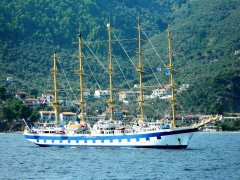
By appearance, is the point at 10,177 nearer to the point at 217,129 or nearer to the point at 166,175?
the point at 166,175

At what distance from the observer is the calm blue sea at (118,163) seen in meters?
73.6

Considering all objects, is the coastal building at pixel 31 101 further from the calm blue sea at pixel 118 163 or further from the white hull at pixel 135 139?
the calm blue sea at pixel 118 163

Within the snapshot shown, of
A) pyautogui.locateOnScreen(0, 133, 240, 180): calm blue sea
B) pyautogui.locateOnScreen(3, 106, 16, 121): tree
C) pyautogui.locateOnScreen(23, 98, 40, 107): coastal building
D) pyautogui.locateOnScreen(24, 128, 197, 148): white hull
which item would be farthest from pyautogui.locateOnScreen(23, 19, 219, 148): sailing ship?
pyautogui.locateOnScreen(23, 98, 40, 107): coastal building

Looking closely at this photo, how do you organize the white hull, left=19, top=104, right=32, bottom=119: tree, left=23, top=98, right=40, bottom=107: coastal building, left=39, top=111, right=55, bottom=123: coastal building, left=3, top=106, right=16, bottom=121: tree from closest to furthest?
the white hull
left=19, top=104, right=32, bottom=119: tree
left=3, top=106, right=16, bottom=121: tree
left=39, top=111, right=55, bottom=123: coastal building
left=23, top=98, right=40, bottom=107: coastal building

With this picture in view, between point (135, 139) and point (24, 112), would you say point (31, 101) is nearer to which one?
point (24, 112)

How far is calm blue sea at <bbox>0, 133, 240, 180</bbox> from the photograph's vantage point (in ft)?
241

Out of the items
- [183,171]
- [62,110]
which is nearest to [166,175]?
[183,171]

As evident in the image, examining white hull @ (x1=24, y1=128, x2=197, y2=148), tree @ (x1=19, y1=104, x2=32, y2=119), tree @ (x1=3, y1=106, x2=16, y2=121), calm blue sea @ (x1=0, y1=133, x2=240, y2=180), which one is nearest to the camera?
calm blue sea @ (x1=0, y1=133, x2=240, y2=180)

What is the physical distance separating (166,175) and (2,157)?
27.9 meters

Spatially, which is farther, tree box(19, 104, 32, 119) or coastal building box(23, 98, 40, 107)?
coastal building box(23, 98, 40, 107)

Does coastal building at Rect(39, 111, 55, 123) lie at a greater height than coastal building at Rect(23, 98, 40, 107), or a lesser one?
lesser

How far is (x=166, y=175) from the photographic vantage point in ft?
241

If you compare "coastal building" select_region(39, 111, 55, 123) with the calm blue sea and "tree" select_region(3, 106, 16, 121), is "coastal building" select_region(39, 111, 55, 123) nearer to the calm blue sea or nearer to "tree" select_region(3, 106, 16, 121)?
"tree" select_region(3, 106, 16, 121)

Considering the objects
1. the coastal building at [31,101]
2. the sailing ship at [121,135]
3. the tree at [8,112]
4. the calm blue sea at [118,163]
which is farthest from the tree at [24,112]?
the calm blue sea at [118,163]
